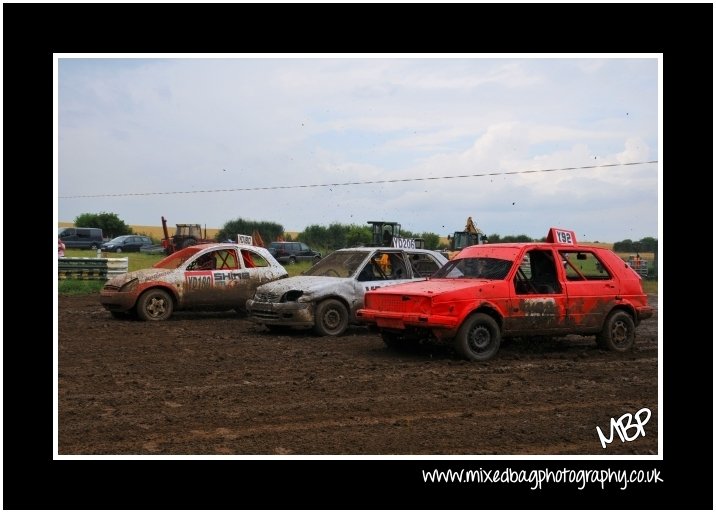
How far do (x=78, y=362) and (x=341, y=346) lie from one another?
3.83 m

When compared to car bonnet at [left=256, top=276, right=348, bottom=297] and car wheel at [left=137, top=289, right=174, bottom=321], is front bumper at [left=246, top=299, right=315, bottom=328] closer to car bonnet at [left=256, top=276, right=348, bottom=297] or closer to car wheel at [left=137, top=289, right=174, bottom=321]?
car bonnet at [left=256, top=276, right=348, bottom=297]

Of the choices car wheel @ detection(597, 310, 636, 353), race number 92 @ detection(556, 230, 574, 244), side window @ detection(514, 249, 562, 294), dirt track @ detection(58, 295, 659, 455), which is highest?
race number 92 @ detection(556, 230, 574, 244)

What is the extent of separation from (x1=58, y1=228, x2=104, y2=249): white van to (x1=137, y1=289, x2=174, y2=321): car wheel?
1369 inches

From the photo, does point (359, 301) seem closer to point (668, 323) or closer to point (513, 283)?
point (513, 283)

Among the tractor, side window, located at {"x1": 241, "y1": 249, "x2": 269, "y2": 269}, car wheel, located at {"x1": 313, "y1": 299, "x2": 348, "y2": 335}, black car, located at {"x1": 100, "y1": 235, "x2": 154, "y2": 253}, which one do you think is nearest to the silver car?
car wheel, located at {"x1": 313, "y1": 299, "x2": 348, "y2": 335}

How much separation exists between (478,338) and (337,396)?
2821 millimetres

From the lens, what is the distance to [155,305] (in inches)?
571

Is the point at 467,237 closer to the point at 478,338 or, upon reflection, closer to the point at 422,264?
Result: the point at 422,264

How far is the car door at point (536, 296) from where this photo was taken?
1028 centimetres

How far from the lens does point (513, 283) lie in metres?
10.3

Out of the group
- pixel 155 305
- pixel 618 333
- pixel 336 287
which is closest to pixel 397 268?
pixel 336 287

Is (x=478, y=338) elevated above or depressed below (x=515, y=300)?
below

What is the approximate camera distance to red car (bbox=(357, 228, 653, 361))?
32.3 ft

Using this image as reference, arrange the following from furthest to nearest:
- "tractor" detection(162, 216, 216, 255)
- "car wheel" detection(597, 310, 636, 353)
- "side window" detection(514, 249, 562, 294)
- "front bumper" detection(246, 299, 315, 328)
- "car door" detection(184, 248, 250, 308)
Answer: "tractor" detection(162, 216, 216, 255), "car door" detection(184, 248, 250, 308), "front bumper" detection(246, 299, 315, 328), "car wheel" detection(597, 310, 636, 353), "side window" detection(514, 249, 562, 294)
